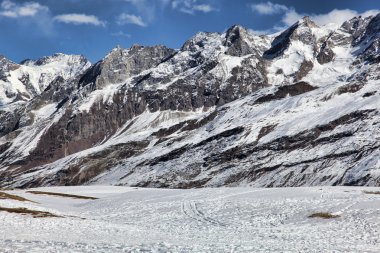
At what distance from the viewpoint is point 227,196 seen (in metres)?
68.0

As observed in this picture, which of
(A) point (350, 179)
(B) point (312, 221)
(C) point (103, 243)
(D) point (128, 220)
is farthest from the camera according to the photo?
(A) point (350, 179)

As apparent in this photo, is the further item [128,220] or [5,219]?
[128,220]

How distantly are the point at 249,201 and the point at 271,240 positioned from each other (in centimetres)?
2307

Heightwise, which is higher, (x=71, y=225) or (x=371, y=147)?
(x=371, y=147)

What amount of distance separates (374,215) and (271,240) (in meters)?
12.6

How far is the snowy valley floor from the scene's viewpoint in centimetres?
3128

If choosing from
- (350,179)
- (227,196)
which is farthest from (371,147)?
(227,196)

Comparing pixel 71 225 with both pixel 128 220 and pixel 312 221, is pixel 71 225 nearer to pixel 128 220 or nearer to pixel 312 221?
pixel 128 220

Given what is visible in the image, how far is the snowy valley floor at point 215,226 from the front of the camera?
31281mm

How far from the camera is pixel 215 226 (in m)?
44.9

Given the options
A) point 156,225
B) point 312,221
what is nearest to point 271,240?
point 312,221

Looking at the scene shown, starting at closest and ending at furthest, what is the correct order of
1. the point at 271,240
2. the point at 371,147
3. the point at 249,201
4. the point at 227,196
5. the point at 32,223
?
1. the point at 271,240
2. the point at 32,223
3. the point at 249,201
4. the point at 227,196
5. the point at 371,147

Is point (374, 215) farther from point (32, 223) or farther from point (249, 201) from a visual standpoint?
point (32, 223)

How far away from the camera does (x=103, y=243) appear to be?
105 feet
